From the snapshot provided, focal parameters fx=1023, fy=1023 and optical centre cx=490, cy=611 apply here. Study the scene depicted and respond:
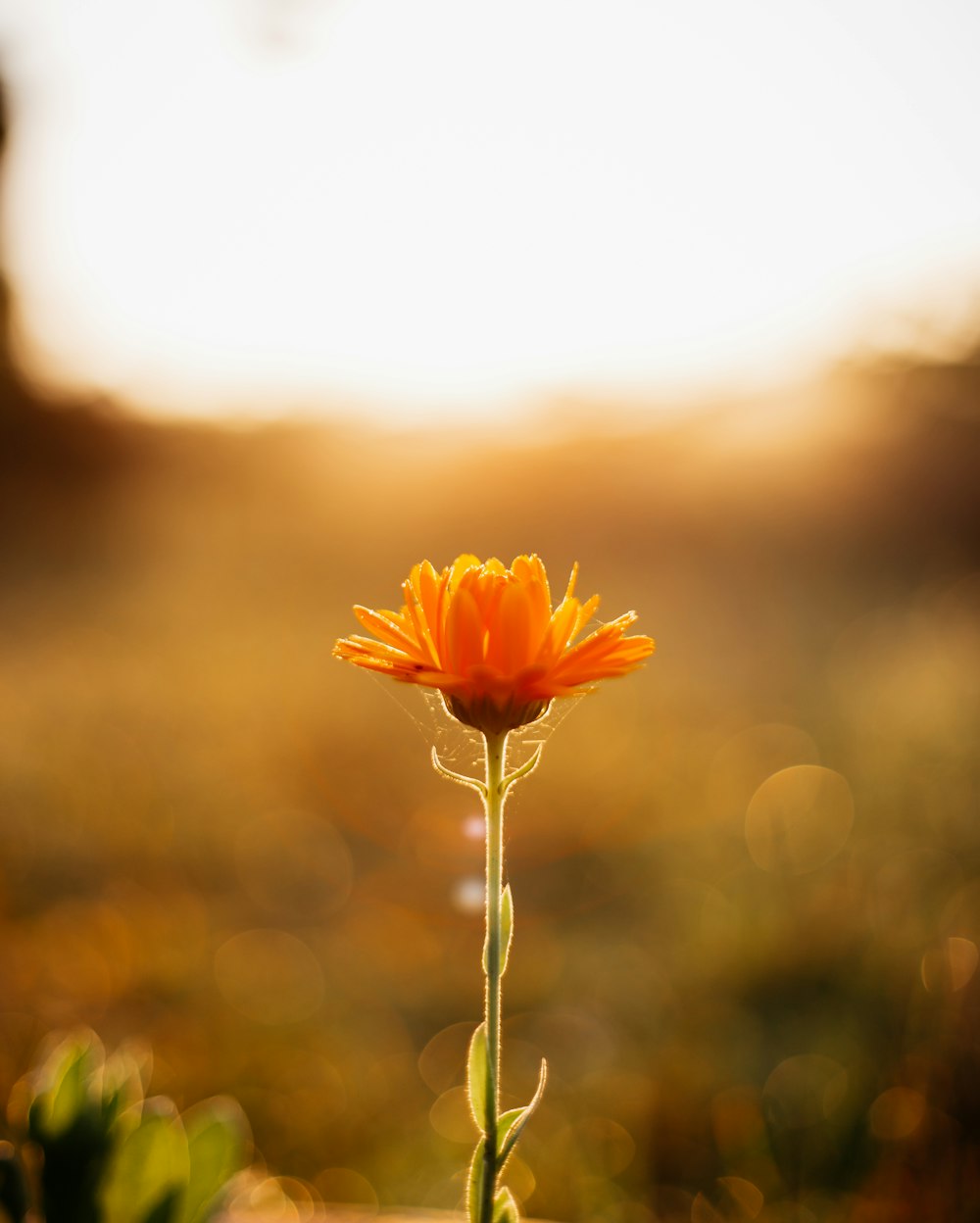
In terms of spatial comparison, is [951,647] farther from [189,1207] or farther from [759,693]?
[189,1207]

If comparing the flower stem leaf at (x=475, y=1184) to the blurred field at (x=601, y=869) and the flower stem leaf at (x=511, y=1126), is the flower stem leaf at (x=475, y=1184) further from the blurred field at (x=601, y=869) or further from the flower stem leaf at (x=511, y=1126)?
the blurred field at (x=601, y=869)

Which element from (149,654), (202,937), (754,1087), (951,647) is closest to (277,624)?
(149,654)

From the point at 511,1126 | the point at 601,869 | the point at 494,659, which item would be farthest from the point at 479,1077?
the point at 601,869

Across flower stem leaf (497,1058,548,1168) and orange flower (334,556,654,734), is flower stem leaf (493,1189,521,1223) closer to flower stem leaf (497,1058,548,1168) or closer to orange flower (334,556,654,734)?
flower stem leaf (497,1058,548,1168)

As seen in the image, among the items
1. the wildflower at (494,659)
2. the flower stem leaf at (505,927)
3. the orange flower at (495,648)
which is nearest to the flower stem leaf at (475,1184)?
the wildflower at (494,659)

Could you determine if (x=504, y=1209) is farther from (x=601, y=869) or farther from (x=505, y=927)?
(x=601, y=869)
